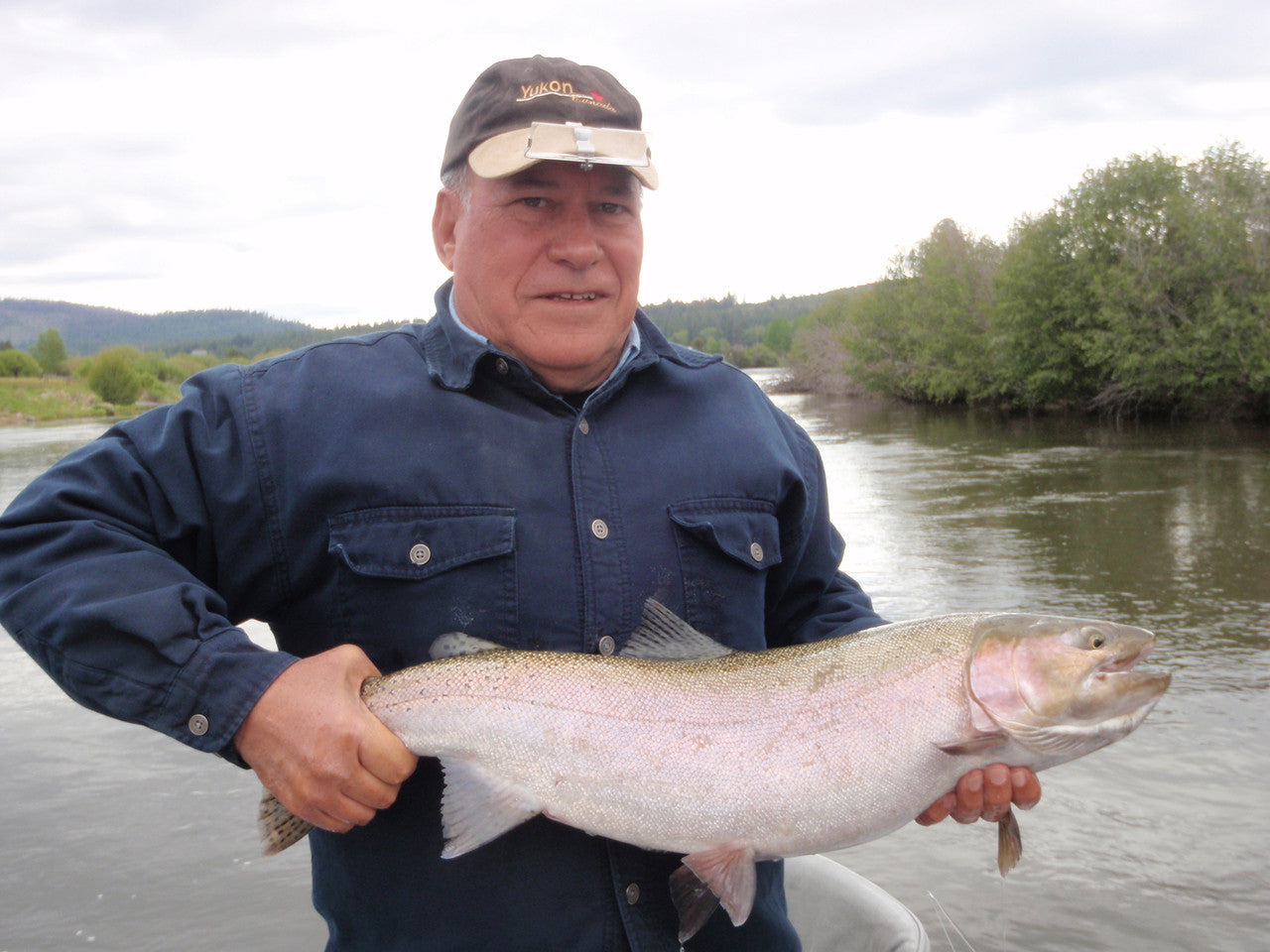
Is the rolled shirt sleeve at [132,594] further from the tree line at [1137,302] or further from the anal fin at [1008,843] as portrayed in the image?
the tree line at [1137,302]

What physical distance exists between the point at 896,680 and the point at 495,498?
1143 millimetres

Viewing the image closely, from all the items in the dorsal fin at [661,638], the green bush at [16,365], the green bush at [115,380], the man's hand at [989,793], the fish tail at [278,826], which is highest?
the green bush at [16,365]

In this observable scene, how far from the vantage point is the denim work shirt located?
2213 mm

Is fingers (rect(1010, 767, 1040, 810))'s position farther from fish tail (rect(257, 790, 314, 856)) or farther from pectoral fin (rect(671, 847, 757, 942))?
fish tail (rect(257, 790, 314, 856))

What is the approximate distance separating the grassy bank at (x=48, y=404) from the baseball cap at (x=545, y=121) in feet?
235

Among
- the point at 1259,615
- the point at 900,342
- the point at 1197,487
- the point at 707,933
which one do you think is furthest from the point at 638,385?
the point at 900,342

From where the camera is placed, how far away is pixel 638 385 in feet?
9.58

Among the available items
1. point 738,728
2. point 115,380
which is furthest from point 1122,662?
point 115,380

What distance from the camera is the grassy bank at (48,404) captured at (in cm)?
6819

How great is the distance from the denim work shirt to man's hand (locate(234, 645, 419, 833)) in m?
0.06

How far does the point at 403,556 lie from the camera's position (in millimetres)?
2516

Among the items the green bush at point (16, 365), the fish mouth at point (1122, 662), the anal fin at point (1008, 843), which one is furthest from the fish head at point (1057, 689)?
the green bush at point (16, 365)

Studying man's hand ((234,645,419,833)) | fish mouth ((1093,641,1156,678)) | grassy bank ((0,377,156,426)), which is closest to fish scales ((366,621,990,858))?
man's hand ((234,645,419,833))

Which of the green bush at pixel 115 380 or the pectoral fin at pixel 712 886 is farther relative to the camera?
the green bush at pixel 115 380
